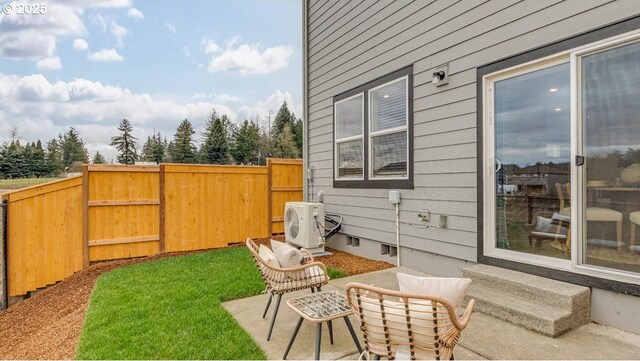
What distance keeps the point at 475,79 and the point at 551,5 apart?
92 centimetres

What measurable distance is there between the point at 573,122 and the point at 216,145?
115 feet

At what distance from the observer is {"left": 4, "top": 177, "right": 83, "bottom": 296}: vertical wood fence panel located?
15.9 ft

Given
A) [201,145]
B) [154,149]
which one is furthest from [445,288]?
[154,149]

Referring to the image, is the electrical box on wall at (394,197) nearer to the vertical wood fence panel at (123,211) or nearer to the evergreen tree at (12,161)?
the vertical wood fence panel at (123,211)

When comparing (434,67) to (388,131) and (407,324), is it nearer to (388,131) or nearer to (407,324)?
(388,131)

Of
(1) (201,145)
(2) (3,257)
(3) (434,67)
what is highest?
(1) (201,145)

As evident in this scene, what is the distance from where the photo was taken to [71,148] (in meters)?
→ 37.9

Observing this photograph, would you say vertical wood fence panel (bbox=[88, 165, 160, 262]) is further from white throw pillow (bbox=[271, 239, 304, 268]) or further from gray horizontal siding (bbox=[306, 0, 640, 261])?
white throw pillow (bbox=[271, 239, 304, 268])

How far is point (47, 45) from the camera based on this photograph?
8820mm

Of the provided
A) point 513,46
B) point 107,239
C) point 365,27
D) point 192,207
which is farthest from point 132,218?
point 513,46

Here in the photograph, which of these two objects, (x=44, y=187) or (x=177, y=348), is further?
(x=44, y=187)

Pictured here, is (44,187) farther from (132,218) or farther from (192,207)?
(192,207)

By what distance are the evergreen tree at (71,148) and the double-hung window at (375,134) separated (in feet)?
136

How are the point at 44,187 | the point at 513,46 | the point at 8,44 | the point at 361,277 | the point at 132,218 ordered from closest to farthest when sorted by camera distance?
1. the point at 513,46
2. the point at 361,277
3. the point at 44,187
4. the point at 132,218
5. the point at 8,44
